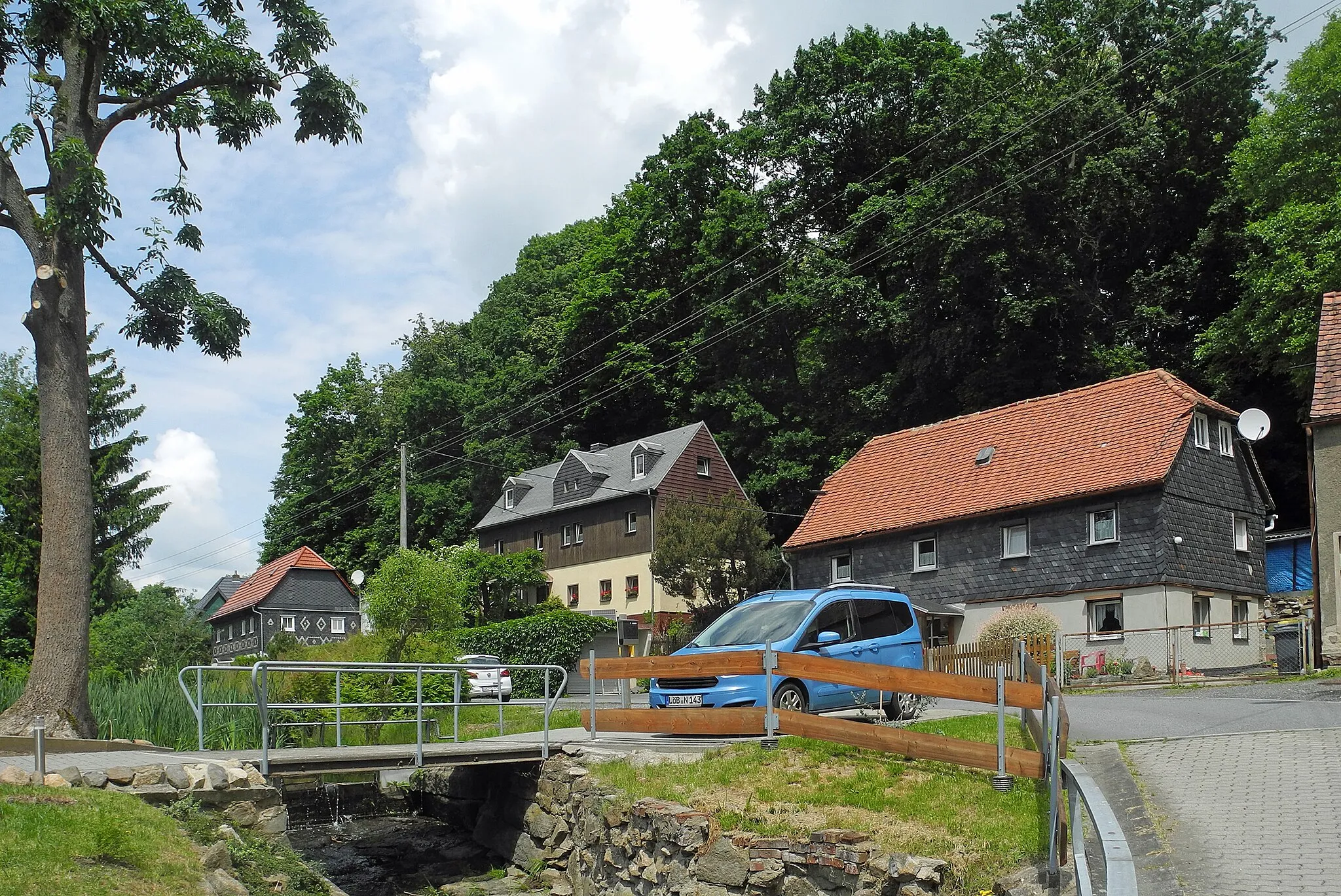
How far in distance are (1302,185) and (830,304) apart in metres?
17.7

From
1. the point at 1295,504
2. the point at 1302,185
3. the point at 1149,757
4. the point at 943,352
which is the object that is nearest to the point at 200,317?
the point at 1149,757

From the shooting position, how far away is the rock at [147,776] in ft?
38.4

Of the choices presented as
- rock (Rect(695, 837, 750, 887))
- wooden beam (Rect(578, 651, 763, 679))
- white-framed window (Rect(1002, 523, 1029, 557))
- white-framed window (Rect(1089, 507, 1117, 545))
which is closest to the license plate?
wooden beam (Rect(578, 651, 763, 679))

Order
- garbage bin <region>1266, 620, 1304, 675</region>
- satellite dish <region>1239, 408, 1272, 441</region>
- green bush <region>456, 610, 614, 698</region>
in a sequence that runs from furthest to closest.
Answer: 1. green bush <region>456, 610, 614, 698</region>
2. satellite dish <region>1239, 408, 1272, 441</region>
3. garbage bin <region>1266, 620, 1304, 675</region>

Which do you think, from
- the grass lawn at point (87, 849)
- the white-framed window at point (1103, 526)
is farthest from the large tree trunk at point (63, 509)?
the white-framed window at point (1103, 526)

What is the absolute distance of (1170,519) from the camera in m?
34.5

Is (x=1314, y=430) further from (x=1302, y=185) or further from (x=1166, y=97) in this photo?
(x=1166, y=97)

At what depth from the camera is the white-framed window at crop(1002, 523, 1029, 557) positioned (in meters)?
37.5

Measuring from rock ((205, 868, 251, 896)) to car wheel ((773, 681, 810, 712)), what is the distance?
7013 millimetres

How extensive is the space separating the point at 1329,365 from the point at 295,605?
179 feet

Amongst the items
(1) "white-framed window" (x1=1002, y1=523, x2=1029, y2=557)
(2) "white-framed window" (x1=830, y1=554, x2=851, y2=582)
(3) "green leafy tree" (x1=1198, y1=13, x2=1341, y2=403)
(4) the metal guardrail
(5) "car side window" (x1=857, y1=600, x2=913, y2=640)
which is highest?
(3) "green leafy tree" (x1=1198, y1=13, x2=1341, y2=403)

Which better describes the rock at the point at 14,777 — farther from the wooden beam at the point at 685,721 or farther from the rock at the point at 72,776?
the wooden beam at the point at 685,721

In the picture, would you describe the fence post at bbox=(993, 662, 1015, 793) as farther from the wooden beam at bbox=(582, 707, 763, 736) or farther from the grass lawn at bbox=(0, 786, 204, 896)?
the grass lawn at bbox=(0, 786, 204, 896)

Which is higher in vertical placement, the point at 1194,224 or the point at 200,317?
the point at 1194,224
